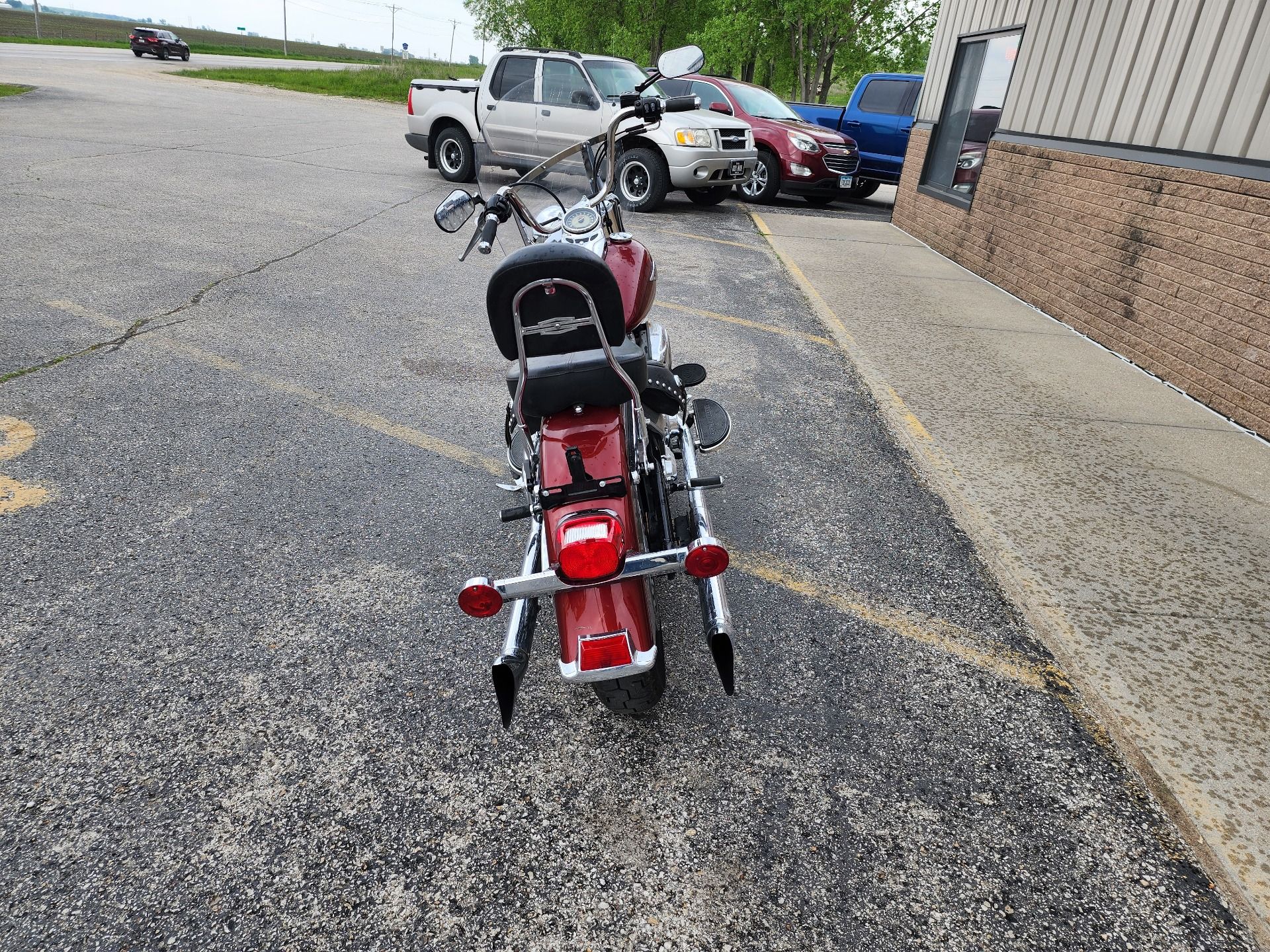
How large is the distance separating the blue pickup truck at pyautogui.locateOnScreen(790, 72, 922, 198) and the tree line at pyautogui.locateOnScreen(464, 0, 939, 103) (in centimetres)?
1005

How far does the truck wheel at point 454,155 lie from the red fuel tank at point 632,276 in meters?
10.4

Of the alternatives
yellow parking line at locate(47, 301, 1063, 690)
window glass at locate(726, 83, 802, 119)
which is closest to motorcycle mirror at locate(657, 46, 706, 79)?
yellow parking line at locate(47, 301, 1063, 690)

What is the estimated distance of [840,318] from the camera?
22.9ft

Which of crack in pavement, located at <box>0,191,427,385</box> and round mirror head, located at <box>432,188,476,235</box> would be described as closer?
round mirror head, located at <box>432,188,476,235</box>

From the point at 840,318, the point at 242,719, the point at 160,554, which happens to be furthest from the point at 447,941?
the point at 840,318

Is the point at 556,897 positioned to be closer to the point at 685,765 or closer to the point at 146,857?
the point at 685,765

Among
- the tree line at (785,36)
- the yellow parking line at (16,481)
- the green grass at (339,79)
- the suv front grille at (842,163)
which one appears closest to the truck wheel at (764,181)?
the suv front grille at (842,163)

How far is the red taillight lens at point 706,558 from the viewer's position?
210 cm

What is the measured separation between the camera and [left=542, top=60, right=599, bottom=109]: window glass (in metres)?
11.2

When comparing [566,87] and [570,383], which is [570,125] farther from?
[570,383]

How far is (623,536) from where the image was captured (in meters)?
2.10

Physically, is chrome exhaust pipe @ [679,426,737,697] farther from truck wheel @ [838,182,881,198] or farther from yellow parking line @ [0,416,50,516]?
truck wheel @ [838,182,881,198]

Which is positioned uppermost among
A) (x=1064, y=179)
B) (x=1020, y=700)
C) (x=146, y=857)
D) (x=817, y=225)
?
(x=1064, y=179)

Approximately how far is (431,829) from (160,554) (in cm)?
191
